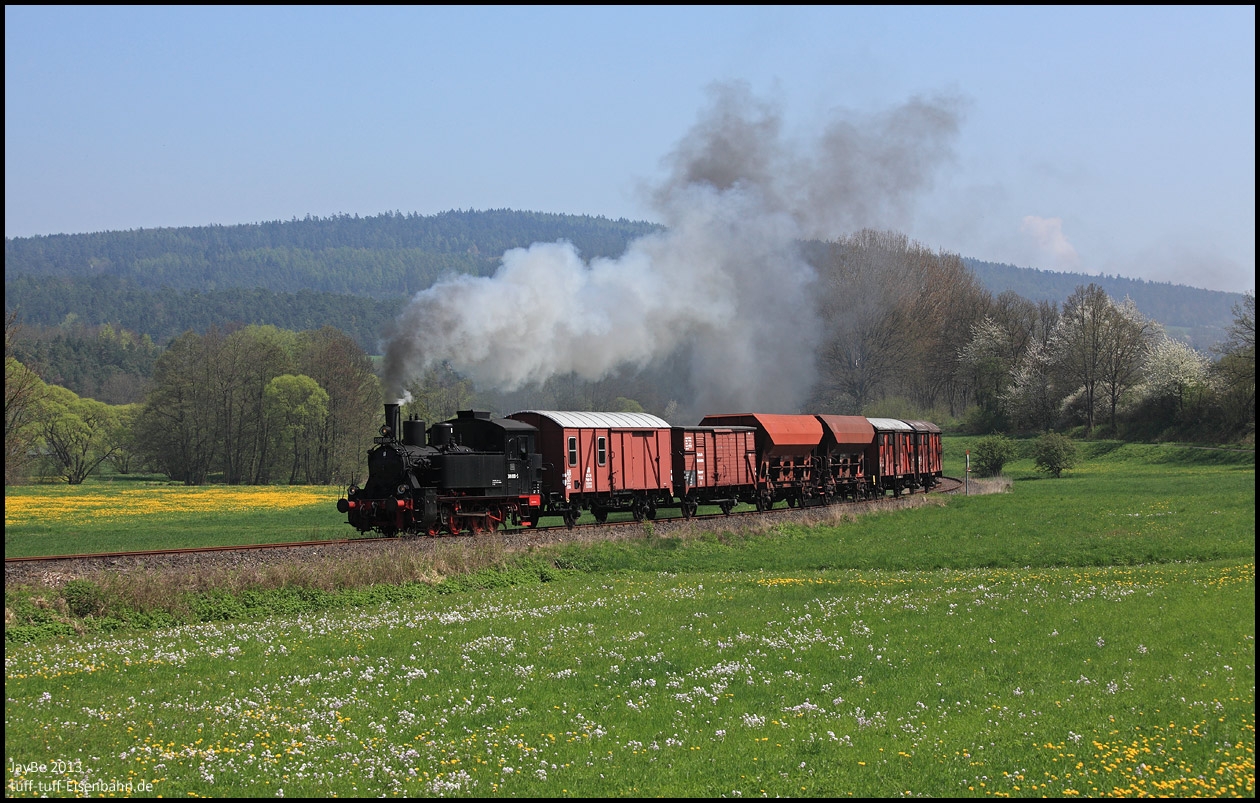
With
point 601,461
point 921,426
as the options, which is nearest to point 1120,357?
point 921,426

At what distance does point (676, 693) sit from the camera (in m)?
13.7

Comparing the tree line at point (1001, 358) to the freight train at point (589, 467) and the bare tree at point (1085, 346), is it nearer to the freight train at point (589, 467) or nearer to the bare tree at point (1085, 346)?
the bare tree at point (1085, 346)

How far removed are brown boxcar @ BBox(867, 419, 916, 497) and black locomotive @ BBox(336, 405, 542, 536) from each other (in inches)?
997

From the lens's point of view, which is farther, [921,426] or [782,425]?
[921,426]

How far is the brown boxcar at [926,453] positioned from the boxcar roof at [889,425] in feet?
4.79

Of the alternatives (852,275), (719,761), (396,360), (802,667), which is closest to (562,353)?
(396,360)

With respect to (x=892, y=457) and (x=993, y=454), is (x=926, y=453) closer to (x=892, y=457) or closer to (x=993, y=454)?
(x=892, y=457)

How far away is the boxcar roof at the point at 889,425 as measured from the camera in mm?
54722

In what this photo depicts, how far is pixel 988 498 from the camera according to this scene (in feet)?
169

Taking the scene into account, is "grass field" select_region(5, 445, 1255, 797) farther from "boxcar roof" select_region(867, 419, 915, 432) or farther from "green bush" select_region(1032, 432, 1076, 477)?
"green bush" select_region(1032, 432, 1076, 477)

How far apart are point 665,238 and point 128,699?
5686cm

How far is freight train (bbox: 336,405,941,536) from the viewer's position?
30.4 meters

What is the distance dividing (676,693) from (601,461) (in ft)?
74.9

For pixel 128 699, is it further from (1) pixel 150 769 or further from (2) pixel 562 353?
(2) pixel 562 353
